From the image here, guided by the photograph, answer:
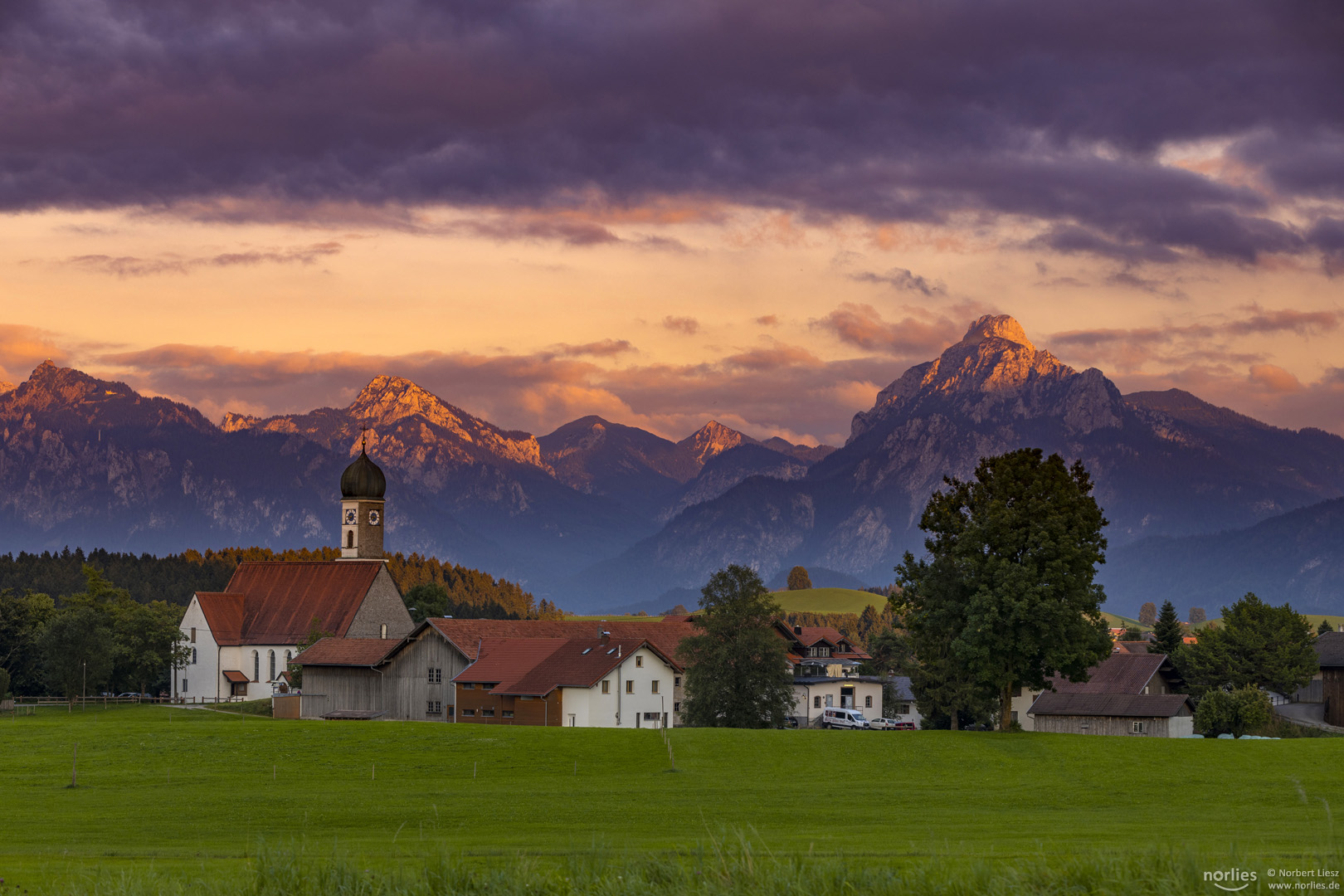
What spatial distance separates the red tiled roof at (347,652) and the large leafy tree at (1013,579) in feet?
178

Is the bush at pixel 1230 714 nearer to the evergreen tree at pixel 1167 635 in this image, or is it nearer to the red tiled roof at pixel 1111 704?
the red tiled roof at pixel 1111 704

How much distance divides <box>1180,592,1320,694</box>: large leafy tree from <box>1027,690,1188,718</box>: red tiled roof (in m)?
14.5

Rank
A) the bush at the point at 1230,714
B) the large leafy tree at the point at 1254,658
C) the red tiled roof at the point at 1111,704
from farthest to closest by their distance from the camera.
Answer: the large leafy tree at the point at 1254,658, the bush at the point at 1230,714, the red tiled roof at the point at 1111,704

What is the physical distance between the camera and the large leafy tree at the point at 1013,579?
2857 inches

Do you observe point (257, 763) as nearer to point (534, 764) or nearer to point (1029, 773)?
point (534, 764)

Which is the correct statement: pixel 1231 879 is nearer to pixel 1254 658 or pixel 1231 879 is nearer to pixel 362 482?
pixel 1254 658

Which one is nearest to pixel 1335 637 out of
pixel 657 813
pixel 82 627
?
pixel 657 813

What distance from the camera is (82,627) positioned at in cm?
12562

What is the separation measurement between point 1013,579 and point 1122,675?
160ft

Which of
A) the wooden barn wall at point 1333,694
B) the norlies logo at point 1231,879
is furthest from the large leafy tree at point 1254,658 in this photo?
the norlies logo at point 1231,879

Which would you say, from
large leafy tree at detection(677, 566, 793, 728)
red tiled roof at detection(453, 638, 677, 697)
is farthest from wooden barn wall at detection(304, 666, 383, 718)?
large leafy tree at detection(677, 566, 793, 728)

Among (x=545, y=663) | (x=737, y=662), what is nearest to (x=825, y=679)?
(x=545, y=663)

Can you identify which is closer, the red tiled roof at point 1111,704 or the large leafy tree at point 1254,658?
the red tiled roof at point 1111,704

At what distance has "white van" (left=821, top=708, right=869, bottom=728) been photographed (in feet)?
406
